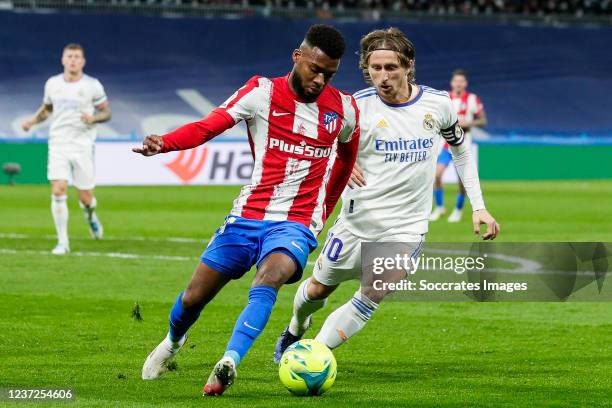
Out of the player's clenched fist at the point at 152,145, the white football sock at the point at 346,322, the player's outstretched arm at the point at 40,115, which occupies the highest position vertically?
the player's clenched fist at the point at 152,145

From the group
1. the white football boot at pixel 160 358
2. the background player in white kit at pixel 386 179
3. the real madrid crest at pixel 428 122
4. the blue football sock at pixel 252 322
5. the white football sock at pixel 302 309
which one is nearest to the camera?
the blue football sock at pixel 252 322

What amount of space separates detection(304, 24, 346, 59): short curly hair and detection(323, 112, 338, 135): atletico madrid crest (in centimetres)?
36

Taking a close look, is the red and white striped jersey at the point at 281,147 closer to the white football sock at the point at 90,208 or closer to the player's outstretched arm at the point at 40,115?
the player's outstretched arm at the point at 40,115

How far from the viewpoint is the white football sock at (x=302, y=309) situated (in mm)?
7285

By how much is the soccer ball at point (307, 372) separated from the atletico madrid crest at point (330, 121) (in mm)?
1135

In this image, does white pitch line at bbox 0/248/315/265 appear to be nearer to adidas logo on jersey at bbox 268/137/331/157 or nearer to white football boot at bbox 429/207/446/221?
white football boot at bbox 429/207/446/221

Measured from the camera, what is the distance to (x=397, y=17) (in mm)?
38438

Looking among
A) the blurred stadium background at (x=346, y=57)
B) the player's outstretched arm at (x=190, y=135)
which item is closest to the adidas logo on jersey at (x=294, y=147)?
the player's outstretched arm at (x=190, y=135)

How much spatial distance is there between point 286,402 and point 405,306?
440cm

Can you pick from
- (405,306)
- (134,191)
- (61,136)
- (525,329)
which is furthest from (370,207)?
(134,191)

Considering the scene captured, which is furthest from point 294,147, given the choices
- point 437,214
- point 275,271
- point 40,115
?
point 437,214

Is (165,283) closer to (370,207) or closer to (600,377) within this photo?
(370,207)

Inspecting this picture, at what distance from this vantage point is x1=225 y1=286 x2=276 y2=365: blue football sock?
19.1ft

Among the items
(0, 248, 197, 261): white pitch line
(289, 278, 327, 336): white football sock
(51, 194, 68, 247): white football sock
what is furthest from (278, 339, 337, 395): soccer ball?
(51, 194, 68, 247): white football sock
